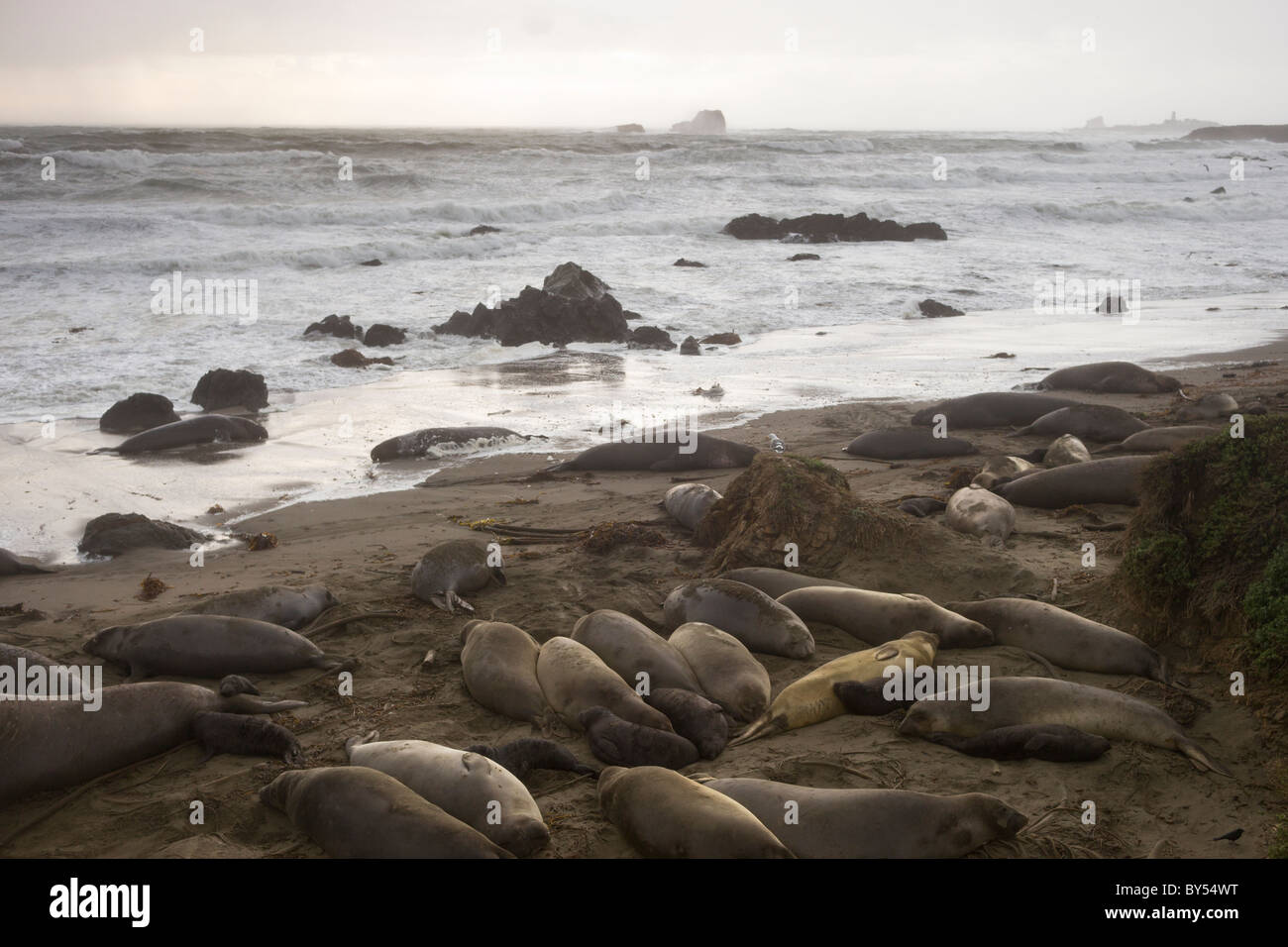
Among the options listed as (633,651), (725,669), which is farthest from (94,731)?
(725,669)

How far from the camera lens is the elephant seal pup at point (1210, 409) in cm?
1041

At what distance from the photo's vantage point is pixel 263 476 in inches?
393

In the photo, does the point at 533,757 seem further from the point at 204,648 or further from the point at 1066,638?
the point at 1066,638

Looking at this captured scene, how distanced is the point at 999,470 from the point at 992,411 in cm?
249

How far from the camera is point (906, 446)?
9.96 m

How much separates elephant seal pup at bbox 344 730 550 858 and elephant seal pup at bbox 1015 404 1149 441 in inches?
300

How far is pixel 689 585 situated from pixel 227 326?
13368 mm

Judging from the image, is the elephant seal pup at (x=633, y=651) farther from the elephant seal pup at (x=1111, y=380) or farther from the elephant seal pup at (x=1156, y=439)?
the elephant seal pup at (x=1111, y=380)

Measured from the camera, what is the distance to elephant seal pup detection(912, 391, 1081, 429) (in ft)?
36.1

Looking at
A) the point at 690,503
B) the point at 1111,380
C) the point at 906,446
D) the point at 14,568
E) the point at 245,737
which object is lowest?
the point at 245,737

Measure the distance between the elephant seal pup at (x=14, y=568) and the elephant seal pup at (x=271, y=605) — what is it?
1.88 meters

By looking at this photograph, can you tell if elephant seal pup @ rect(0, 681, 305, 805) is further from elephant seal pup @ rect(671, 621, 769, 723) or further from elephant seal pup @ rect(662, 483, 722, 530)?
elephant seal pup @ rect(662, 483, 722, 530)

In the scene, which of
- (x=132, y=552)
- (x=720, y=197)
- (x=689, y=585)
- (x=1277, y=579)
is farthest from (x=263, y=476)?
(x=720, y=197)
